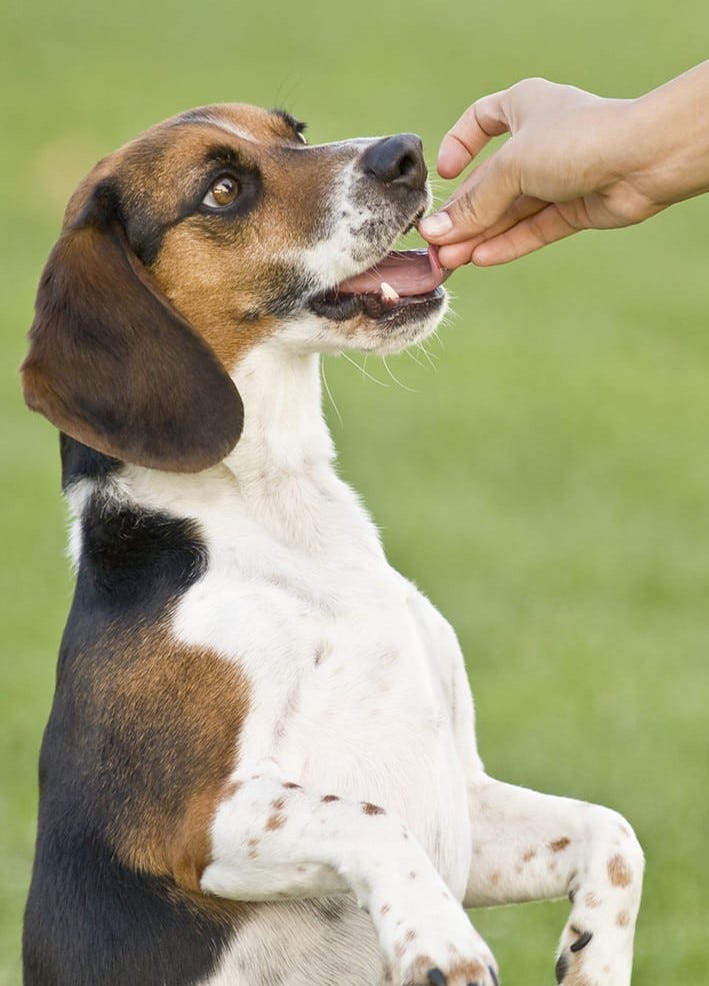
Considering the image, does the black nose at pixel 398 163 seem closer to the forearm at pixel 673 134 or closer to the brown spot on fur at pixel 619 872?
the forearm at pixel 673 134

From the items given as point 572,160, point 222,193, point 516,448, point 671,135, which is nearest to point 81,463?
point 222,193

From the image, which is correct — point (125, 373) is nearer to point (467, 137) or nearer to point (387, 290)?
point (387, 290)

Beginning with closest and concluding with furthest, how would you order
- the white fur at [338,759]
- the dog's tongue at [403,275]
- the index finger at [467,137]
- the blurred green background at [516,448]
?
the white fur at [338,759], the dog's tongue at [403,275], the index finger at [467,137], the blurred green background at [516,448]

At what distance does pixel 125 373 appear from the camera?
185 inches

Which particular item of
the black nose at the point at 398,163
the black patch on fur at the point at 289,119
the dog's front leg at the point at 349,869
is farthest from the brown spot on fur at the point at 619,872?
the black patch on fur at the point at 289,119

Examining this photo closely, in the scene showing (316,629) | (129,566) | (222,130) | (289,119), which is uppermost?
(222,130)

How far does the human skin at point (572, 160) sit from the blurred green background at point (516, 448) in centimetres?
243

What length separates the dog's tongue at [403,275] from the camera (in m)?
5.05

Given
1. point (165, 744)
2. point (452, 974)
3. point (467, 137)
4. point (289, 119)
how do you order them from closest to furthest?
point (452, 974) → point (165, 744) → point (467, 137) → point (289, 119)

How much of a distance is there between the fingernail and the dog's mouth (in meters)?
0.08

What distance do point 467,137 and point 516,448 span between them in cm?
1137

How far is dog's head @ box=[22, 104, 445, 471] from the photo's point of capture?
469 cm

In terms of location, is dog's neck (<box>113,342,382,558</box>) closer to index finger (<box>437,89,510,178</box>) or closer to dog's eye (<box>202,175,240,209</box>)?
dog's eye (<box>202,175,240,209</box>)

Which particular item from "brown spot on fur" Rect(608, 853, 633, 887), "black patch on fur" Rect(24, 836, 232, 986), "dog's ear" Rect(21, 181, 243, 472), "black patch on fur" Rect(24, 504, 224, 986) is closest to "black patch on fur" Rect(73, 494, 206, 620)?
"black patch on fur" Rect(24, 504, 224, 986)
